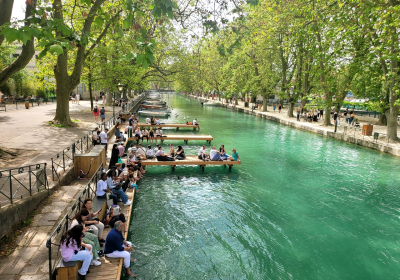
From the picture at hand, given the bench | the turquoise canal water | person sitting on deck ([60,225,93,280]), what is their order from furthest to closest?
the turquoise canal water → person sitting on deck ([60,225,93,280]) → the bench

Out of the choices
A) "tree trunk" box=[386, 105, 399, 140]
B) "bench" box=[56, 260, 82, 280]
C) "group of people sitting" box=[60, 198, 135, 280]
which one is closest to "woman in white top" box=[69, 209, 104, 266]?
"group of people sitting" box=[60, 198, 135, 280]

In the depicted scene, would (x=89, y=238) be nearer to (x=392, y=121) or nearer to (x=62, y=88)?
(x=62, y=88)

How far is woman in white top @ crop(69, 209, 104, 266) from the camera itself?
6088 mm

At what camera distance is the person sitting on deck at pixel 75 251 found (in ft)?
17.6

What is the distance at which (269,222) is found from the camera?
989 cm

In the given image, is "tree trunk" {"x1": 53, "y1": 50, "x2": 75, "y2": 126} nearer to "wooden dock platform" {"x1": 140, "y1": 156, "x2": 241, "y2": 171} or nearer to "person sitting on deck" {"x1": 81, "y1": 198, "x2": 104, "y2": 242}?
"wooden dock platform" {"x1": 140, "y1": 156, "x2": 241, "y2": 171}

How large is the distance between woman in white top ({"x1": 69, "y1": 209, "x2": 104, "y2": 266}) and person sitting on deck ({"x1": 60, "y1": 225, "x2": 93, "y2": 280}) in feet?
1.50

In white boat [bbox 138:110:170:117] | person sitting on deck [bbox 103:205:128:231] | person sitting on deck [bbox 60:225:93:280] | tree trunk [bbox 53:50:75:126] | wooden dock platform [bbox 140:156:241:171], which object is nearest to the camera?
person sitting on deck [bbox 60:225:93:280]

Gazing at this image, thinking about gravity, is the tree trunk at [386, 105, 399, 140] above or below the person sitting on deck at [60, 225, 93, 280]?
above

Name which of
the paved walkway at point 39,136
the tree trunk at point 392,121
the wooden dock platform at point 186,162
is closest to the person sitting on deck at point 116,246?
the paved walkway at point 39,136

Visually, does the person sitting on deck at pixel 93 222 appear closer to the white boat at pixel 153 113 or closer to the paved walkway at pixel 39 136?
the paved walkway at pixel 39 136

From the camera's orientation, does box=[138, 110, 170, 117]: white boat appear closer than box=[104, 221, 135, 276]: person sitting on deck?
No

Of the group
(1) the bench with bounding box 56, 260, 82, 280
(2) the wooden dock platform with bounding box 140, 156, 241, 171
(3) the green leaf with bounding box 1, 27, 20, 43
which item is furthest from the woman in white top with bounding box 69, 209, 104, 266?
(2) the wooden dock platform with bounding box 140, 156, 241, 171

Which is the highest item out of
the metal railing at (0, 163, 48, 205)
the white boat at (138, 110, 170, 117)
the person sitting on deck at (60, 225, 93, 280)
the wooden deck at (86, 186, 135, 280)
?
the white boat at (138, 110, 170, 117)
